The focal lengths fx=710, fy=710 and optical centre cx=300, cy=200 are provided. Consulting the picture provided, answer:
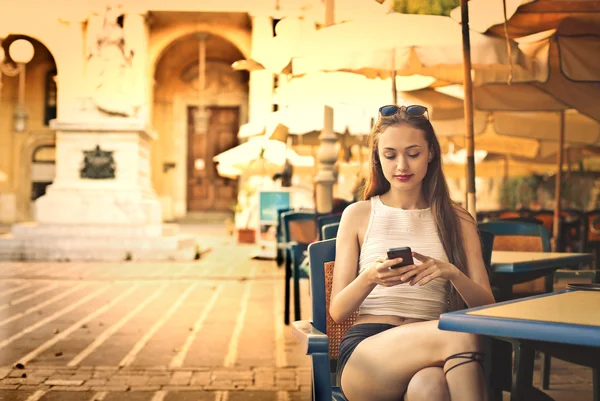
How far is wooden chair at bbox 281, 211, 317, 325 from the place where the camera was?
19.2ft

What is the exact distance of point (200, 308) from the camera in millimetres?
7020

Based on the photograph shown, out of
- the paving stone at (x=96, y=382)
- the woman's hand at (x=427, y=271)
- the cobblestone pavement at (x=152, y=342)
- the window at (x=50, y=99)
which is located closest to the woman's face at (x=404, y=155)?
the woman's hand at (x=427, y=271)

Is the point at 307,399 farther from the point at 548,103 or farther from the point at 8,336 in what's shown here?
the point at 548,103

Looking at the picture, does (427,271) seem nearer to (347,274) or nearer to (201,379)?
(347,274)

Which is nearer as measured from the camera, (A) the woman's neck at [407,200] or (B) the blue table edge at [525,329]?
(B) the blue table edge at [525,329]

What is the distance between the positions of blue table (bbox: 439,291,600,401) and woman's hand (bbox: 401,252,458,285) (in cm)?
22

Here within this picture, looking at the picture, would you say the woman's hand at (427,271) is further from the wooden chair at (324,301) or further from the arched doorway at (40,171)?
the arched doorway at (40,171)

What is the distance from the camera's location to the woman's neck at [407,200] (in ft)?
7.45

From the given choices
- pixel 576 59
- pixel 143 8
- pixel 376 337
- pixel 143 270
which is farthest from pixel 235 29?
pixel 376 337

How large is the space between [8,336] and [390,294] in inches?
165

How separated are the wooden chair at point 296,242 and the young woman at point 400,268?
3512mm

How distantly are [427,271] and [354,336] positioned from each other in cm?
33

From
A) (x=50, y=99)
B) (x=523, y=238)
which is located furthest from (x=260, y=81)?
(x=523, y=238)

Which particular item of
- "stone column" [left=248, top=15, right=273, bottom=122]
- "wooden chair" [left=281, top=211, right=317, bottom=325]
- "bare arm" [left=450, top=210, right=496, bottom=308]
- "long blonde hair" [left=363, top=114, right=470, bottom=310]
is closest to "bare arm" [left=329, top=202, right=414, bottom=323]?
"long blonde hair" [left=363, top=114, right=470, bottom=310]
